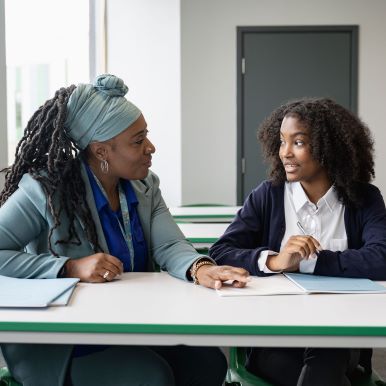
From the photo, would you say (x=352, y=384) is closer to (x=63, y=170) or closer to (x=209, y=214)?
(x=63, y=170)

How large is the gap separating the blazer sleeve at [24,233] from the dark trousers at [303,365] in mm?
610

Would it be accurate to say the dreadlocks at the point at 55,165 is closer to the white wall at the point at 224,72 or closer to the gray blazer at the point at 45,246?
the gray blazer at the point at 45,246

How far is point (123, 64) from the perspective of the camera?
209 inches

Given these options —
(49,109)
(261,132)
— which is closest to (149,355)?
(49,109)

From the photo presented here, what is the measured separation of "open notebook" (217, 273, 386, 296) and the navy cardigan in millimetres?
68

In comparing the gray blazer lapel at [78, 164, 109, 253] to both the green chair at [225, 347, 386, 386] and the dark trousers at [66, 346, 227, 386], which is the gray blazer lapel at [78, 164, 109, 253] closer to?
the dark trousers at [66, 346, 227, 386]

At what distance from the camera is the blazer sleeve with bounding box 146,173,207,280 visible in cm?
188

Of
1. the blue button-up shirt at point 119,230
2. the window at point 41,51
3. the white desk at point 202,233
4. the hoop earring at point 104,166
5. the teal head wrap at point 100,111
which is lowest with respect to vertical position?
the white desk at point 202,233

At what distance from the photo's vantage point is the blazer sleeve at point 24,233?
176 cm

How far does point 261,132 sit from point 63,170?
0.79 meters

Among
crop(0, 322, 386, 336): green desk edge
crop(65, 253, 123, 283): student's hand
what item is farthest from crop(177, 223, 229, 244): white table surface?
crop(0, 322, 386, 336): green desk edge

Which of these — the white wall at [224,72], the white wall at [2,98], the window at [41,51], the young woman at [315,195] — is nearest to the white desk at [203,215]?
the window at [41,51]

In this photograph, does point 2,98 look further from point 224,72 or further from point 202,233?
point 224,72

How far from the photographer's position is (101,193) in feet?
6.50
